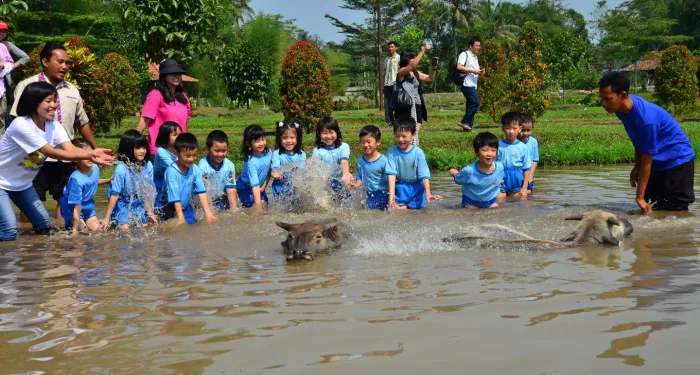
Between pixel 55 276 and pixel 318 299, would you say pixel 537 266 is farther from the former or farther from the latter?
pixel 55 276

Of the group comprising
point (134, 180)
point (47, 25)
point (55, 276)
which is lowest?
point (55, 276)

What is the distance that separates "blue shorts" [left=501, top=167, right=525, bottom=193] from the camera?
8.94 meters

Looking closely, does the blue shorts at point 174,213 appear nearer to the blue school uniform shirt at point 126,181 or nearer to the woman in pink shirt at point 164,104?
the blue school uniform shirt at point 126,181

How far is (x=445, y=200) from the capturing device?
920 cm

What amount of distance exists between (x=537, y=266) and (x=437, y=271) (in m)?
0.68

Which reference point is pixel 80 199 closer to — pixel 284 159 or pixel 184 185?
pixel 184 185

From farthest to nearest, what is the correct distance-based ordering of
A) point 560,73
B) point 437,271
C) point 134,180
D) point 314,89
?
point 560,73 < point 314,89 < point 134,180 < point 437,271

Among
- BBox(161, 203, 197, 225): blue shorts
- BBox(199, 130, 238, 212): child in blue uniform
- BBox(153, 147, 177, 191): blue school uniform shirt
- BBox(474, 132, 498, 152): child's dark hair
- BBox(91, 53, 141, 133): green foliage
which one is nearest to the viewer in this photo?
BBox(474, 132, 498, 152): child's dark hair

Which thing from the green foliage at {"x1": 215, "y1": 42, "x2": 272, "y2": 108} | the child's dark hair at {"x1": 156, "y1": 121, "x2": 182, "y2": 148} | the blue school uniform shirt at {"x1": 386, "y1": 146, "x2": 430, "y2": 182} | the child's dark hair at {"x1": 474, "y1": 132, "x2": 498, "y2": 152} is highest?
the green foliage at {"x1": 215, "y1": 42, "x2": 272, "y2": 108}

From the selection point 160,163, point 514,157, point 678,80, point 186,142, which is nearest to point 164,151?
point 160,163

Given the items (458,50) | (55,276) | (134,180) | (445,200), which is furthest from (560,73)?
(55,276)

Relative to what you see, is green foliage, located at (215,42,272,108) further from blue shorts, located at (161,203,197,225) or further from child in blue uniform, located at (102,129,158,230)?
child in blue uniform, located at (102,129,158,230)

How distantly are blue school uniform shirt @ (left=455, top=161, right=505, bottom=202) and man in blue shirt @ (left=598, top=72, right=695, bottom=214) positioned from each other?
4.50 ft

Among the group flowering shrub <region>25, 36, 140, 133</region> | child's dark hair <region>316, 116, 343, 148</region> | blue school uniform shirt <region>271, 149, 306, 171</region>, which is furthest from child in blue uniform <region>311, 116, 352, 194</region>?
flowering shrub <region>25, 36, 140, 133</region>
